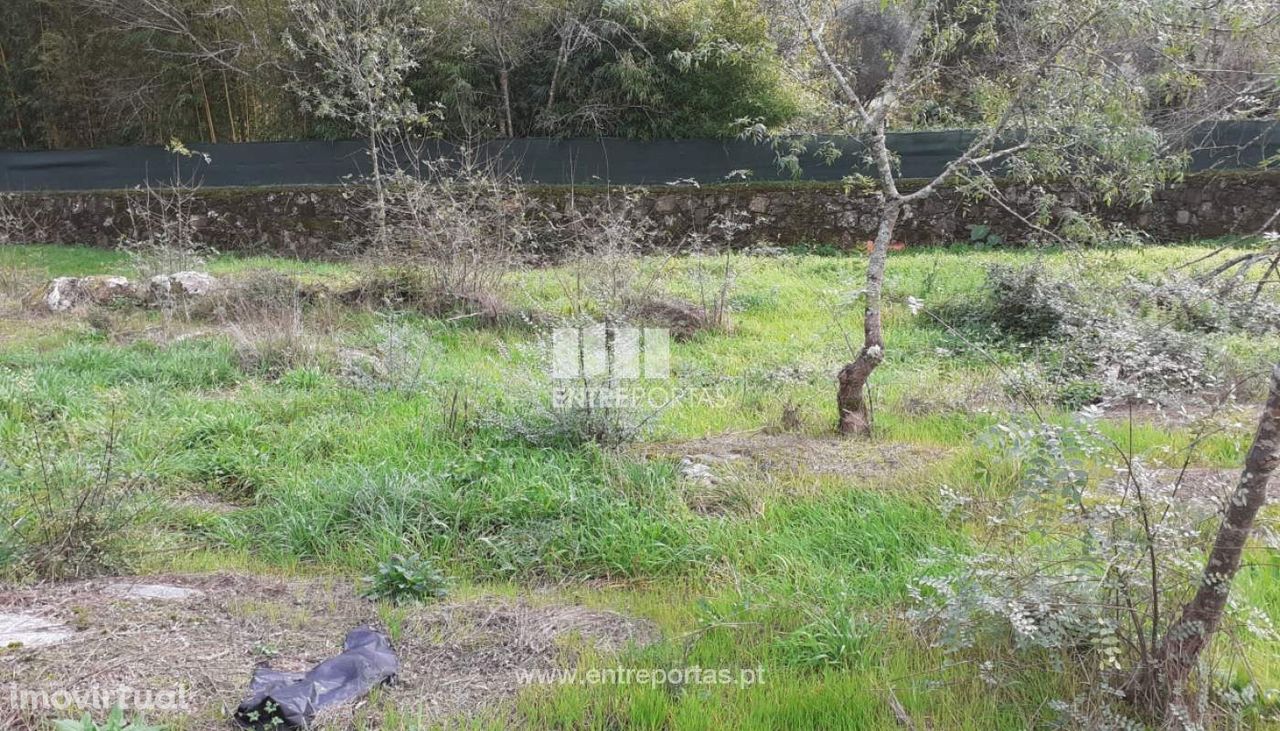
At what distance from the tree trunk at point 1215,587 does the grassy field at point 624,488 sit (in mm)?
187

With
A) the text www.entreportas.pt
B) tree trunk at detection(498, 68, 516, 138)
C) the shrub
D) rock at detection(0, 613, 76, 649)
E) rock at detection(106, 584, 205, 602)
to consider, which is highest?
tree trunk at detection(498, 68, 516, 138)

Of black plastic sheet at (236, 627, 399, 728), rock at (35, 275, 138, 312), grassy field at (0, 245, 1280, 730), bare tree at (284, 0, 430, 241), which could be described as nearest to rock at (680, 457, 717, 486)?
grassy field at (0, 245, 1280, 730)

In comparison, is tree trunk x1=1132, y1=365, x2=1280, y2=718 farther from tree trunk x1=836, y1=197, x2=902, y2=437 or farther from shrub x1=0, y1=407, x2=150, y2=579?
shrub x1=0, y1=407, x2=150, y2=579

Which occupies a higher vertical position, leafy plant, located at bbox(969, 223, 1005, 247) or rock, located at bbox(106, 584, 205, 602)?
leafy plant, located at bbox(969, 223, 1005, 247)

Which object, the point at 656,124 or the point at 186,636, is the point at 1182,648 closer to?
the point at 186,636

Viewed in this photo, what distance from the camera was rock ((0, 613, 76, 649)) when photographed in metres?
2.31

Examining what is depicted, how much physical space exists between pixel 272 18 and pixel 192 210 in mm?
2892

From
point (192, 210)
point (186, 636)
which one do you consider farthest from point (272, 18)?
point (186, 636)

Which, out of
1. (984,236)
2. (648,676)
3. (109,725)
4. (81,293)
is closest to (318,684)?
(109,725)

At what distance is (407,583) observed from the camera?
282 cm

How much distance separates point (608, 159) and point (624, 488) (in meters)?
8.39

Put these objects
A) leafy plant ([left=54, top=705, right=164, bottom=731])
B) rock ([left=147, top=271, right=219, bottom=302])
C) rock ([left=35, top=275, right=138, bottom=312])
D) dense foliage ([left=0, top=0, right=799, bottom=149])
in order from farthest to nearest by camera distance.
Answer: dense foliage ([left=0, top=0, right=799, bottom=149]), rock ([left=35, top=275, right=138, bottom=312]), rock ([left=147, top=271, right=219, bottom=302]), leafy plant ([left=54, top=705, right=164, bottom=731])

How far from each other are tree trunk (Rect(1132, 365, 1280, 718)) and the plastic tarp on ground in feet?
28.9

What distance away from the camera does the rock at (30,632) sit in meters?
2.31
